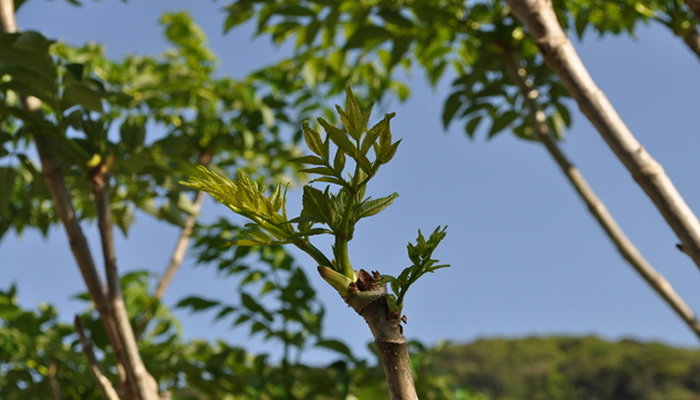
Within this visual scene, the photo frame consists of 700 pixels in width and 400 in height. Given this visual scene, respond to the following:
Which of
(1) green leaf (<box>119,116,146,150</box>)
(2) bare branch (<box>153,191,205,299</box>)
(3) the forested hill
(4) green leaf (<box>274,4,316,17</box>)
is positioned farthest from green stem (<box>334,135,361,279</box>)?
(3) the forested hill

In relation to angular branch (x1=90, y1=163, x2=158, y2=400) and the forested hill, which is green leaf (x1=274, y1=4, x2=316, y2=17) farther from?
the forested hill

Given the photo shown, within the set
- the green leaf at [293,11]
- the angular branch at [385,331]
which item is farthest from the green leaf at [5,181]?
the angular branch at [385,331]

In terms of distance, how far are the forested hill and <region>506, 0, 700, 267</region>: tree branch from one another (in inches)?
1084

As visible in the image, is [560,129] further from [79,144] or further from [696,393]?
[696,393]

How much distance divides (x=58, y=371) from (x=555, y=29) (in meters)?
1.34

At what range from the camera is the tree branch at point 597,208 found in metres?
1.31

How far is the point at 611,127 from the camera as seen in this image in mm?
877

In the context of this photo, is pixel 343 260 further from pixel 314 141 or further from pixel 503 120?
pixel 503 120

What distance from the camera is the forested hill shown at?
92.1ft

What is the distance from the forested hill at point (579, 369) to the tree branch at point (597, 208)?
26.9m

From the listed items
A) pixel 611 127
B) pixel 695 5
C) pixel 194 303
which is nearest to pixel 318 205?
pixel 611 127

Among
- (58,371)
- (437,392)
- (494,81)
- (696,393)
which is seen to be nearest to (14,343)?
(58,371)

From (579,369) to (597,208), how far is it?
30976mm

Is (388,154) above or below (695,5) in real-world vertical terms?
below
